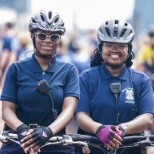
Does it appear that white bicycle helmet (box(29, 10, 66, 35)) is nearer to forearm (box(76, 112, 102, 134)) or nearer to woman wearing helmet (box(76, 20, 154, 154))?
woman wearing helmet (box(76, 20, 154, 154))

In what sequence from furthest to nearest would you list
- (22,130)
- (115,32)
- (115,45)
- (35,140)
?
(115,32) → (115,45) → (22,130) → (35,140)

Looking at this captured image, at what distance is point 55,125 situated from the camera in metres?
6.82

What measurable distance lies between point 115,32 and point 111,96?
68 centimetres

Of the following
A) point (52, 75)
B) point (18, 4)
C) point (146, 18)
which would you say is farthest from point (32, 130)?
point (18, 4)

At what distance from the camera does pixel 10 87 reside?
7.05 m

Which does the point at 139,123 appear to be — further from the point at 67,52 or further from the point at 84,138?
the point at 67,52

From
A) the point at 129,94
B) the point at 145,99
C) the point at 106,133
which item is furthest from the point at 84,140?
the point at 145,99

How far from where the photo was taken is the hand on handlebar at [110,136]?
682cm

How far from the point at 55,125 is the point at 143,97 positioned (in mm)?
1021

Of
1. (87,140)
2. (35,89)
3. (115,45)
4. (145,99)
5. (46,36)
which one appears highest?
(46,36)

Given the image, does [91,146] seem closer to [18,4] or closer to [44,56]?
[44,56]

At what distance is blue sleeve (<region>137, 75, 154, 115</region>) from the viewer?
24.1 ft

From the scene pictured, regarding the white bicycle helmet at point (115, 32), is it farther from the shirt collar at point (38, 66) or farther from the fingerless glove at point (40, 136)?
the fingerless glove at point (40, 136)

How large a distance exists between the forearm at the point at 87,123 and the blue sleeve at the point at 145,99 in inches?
20.1
